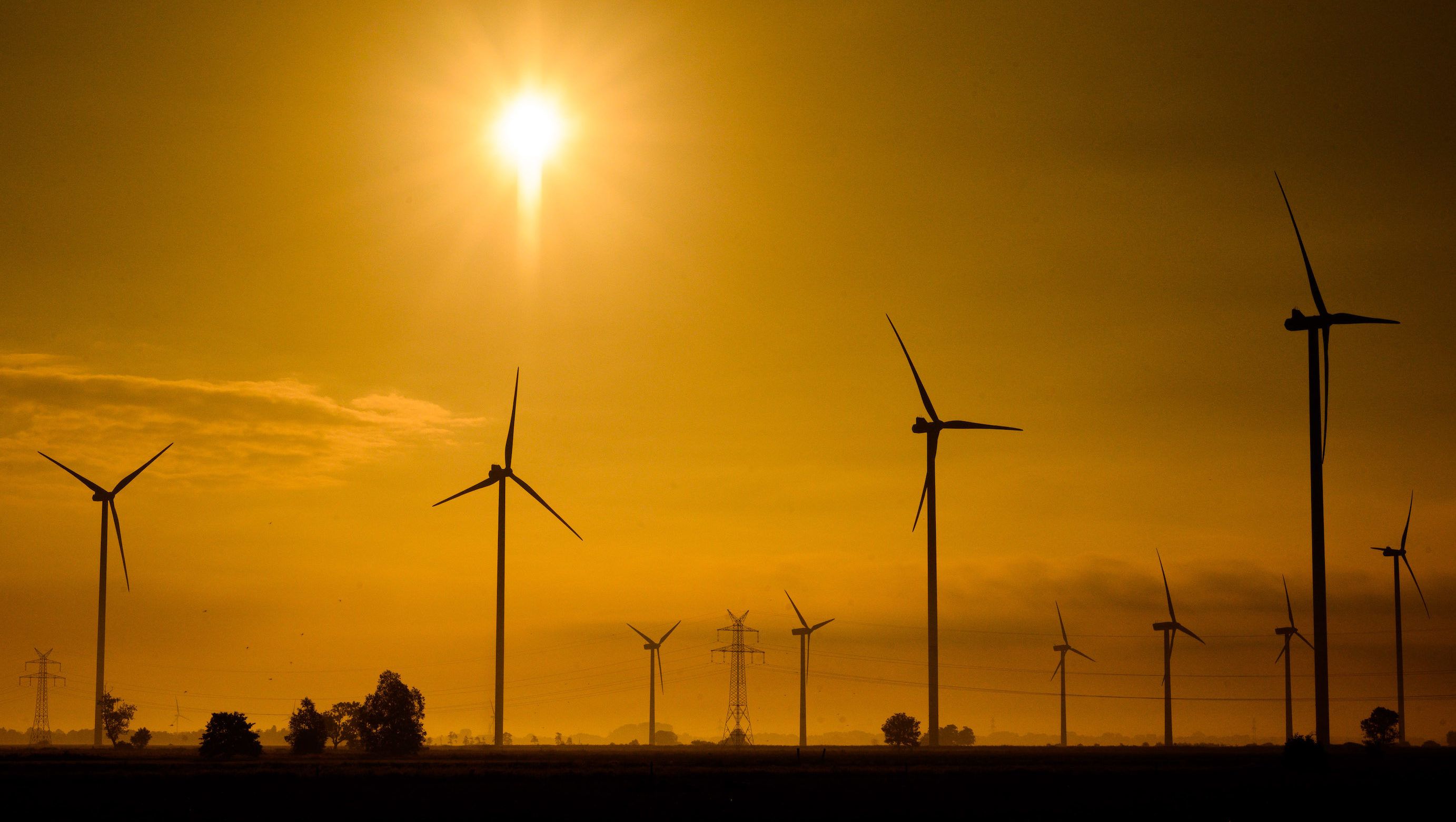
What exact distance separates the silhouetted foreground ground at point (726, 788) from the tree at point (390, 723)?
46568 mm

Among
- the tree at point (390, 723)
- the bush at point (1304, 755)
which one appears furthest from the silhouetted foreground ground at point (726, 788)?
the tree at point (390, 723)

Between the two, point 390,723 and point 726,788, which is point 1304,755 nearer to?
point 726,788

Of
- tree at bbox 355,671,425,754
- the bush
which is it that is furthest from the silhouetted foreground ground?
tree at bbox 355,671,425,754

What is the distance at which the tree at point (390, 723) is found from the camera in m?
186

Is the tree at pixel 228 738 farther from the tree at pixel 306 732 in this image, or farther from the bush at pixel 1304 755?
the bush at pixel 1304 755

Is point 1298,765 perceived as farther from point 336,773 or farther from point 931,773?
point 336,773

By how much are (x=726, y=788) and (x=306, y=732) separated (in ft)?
352

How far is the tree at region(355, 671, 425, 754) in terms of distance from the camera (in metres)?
186

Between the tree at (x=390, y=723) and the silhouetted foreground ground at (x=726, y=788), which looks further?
the tree at (x=390, y=723)

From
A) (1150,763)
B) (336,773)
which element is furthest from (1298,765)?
(336,773)

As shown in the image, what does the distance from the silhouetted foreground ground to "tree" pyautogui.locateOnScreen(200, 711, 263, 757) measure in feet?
30.6

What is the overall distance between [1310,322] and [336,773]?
89915 mm

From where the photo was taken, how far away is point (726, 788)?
90.6m

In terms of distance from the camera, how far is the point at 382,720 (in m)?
186
